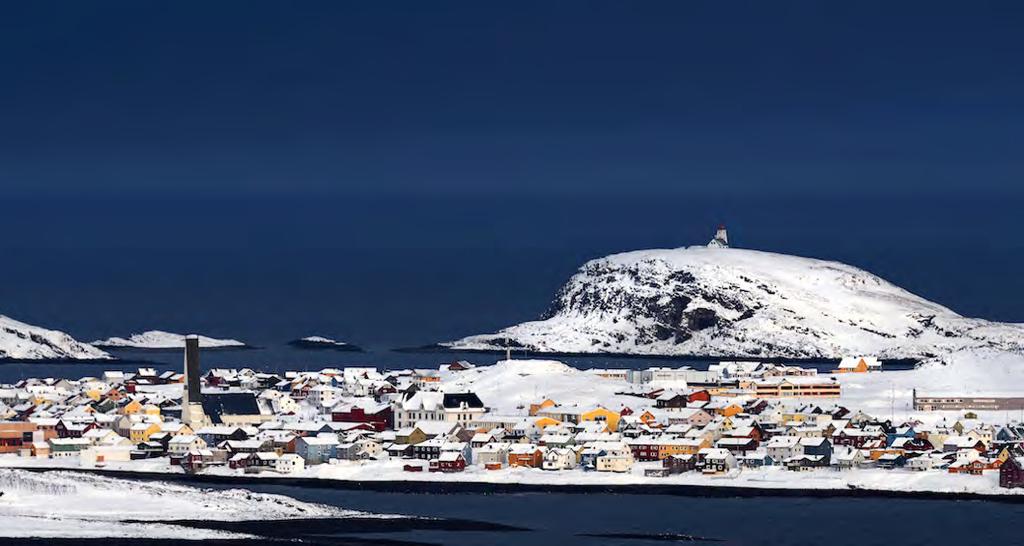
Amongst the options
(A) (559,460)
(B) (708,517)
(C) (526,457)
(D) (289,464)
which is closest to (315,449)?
(D) (289,464)

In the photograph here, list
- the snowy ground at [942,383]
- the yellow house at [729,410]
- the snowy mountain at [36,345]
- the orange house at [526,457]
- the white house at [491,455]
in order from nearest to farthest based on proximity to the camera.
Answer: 1. the orange house at [526,457]
2. the white house at [491,455]
3. the yellow house at [729,410]
4. the snowy ground at [942,383]
5. the snowy mountain at [36,345]

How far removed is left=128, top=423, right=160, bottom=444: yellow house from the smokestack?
5.24 meters

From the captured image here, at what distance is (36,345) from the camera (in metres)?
156

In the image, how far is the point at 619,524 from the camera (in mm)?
50312

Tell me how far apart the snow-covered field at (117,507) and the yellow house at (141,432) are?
1263cm

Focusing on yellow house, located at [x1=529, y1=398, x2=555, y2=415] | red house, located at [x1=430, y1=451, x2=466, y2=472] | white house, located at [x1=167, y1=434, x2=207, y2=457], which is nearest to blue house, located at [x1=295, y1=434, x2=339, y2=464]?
white house, located at [x1=167, y1=434, x2=207, y2=457]

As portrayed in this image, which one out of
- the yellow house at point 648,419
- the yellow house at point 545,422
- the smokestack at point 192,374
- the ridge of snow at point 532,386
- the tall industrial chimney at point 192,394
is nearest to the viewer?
the yellow house at point 545,422

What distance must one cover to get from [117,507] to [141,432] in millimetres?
19545

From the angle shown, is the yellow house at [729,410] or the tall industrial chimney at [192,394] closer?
the tall industrial chimney at [192,394]

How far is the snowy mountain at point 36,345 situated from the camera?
15375cm

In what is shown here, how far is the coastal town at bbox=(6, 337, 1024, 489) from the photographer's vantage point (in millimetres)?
63000

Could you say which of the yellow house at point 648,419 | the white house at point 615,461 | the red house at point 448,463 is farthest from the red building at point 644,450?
the yellow house at point 648,419

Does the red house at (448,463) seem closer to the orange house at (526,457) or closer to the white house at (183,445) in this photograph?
the orange house at (526,457)

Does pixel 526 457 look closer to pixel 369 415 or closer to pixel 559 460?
pixel 559 460
